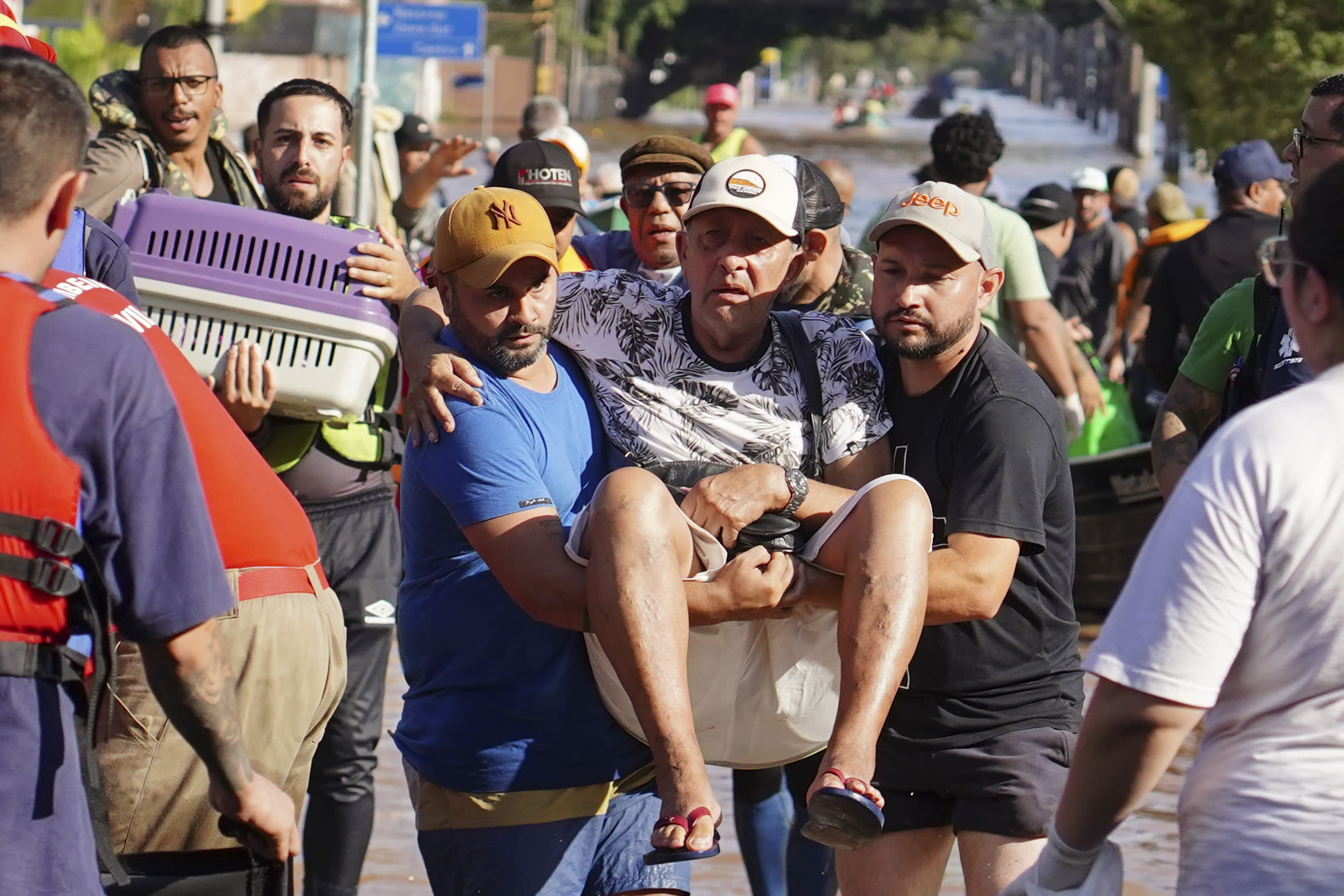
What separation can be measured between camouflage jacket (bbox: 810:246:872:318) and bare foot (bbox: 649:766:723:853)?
2103 millimetres

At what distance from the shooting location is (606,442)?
3.92 meters

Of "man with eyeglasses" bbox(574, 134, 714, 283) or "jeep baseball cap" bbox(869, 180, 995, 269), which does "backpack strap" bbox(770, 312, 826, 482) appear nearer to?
"jeep baseball cap" bbox(869, 180, 995, 269)

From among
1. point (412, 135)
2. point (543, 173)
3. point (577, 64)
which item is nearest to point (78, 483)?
point (543, 173)

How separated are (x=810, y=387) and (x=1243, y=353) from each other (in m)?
1.40

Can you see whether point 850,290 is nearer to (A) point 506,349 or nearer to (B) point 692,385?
(B) point 692,385

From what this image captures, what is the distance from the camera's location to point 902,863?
404 centimetres

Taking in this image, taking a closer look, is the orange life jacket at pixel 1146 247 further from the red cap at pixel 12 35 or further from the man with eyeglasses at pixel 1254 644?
the man with eyeglasses at pixel 1254 644

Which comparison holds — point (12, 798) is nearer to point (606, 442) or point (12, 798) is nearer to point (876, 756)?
point (606, 442)

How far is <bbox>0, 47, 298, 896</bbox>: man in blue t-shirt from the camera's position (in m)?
2.47

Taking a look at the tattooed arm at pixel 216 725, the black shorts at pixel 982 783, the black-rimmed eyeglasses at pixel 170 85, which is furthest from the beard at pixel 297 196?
the tattooed arm at pixel 216 725

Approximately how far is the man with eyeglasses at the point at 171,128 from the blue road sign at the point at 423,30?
1245 cm

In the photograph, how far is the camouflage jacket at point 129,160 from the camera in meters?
5.09

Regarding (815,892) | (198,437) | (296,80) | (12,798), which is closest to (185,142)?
(296,80)

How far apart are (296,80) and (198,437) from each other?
8.97ft
